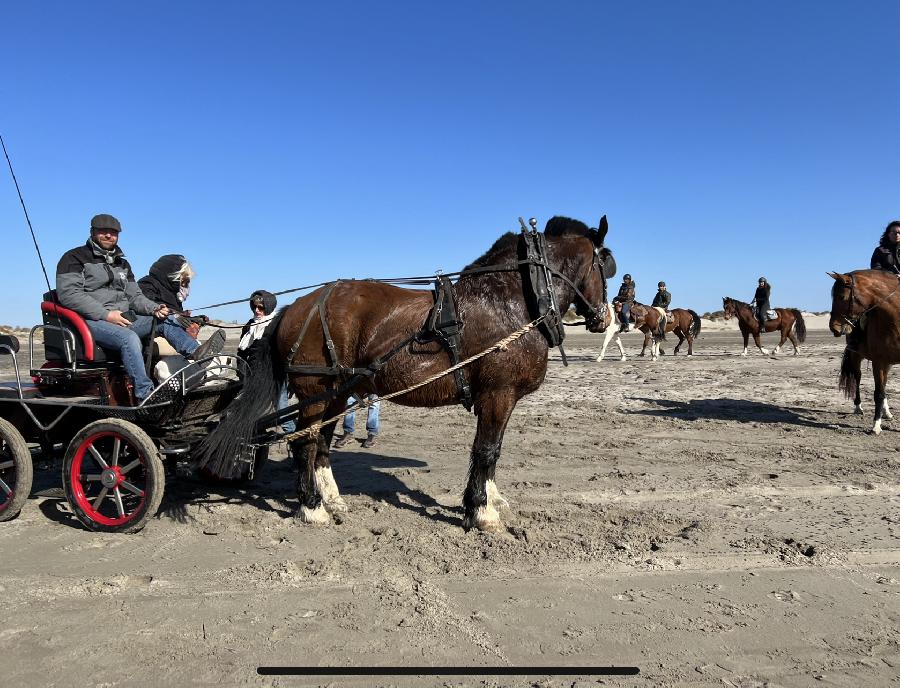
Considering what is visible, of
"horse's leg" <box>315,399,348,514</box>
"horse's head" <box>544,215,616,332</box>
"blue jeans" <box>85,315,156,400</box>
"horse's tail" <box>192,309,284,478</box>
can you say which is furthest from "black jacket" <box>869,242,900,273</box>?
"blue jeans" <box>85,315,156,400</box>

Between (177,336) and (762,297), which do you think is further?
(762,297)

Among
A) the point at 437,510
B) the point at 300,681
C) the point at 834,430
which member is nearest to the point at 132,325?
the point at 437,510

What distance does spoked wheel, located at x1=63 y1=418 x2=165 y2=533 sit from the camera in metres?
4.97

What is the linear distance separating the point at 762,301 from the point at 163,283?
21.6m

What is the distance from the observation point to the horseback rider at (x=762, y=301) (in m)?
22.4

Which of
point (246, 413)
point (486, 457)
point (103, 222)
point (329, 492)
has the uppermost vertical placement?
point (103, 222)

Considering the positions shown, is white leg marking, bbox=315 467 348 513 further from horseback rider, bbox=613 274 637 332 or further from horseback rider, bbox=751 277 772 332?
horseback rider, bbox=751 277 772 332

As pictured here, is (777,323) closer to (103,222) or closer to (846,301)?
(846,301)

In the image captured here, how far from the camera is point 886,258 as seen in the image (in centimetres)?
1007

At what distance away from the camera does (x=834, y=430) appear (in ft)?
30.3

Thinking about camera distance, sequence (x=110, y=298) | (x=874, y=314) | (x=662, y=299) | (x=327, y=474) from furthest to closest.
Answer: (x=662, y=299)
(x=874, y=314)
(x=327, y=474)
(x=110, y=298)

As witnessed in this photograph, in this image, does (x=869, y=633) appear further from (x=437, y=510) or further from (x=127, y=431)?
(x=127, y=431)

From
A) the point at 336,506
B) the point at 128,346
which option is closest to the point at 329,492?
the point at 336,506

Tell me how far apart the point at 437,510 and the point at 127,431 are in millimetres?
2734
